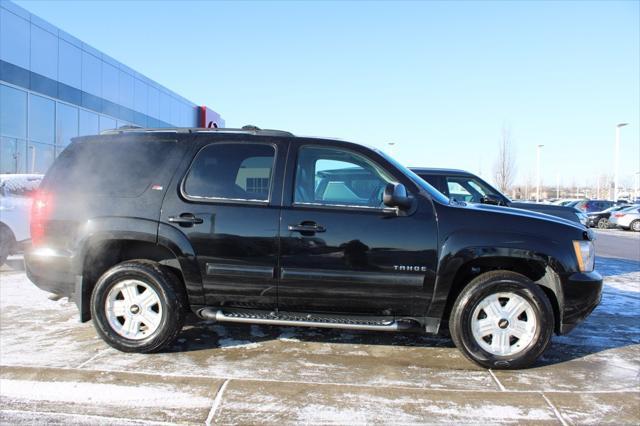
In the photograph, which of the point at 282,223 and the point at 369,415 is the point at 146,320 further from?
the point at 369,415

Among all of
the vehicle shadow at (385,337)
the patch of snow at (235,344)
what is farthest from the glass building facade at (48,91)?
the patch of snow at (235,344)

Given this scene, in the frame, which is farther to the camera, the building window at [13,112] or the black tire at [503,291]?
the building window at [13,112]

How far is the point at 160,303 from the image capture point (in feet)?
14.0

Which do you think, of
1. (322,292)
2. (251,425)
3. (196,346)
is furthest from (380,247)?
(196,346)

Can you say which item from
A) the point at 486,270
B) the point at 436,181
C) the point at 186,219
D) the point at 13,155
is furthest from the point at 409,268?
the point at 13,155

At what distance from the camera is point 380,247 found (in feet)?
13.4

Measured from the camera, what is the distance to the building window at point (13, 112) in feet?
60.3

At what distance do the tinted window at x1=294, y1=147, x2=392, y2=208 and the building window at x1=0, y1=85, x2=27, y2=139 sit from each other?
1842cm

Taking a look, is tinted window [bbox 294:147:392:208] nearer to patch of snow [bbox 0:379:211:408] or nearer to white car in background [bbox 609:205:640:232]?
patch of snow [bbox 0:379:211:408]

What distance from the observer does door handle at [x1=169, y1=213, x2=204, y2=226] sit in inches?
166

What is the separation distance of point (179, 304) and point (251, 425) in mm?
1528

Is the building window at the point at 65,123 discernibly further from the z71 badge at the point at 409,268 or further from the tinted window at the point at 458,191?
the z71 badge at the point at 409,268

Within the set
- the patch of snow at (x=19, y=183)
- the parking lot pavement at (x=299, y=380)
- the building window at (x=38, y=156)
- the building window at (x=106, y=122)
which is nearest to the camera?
the parking lot pavement at (x=299, y=380)

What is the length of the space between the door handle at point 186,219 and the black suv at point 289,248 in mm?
12
